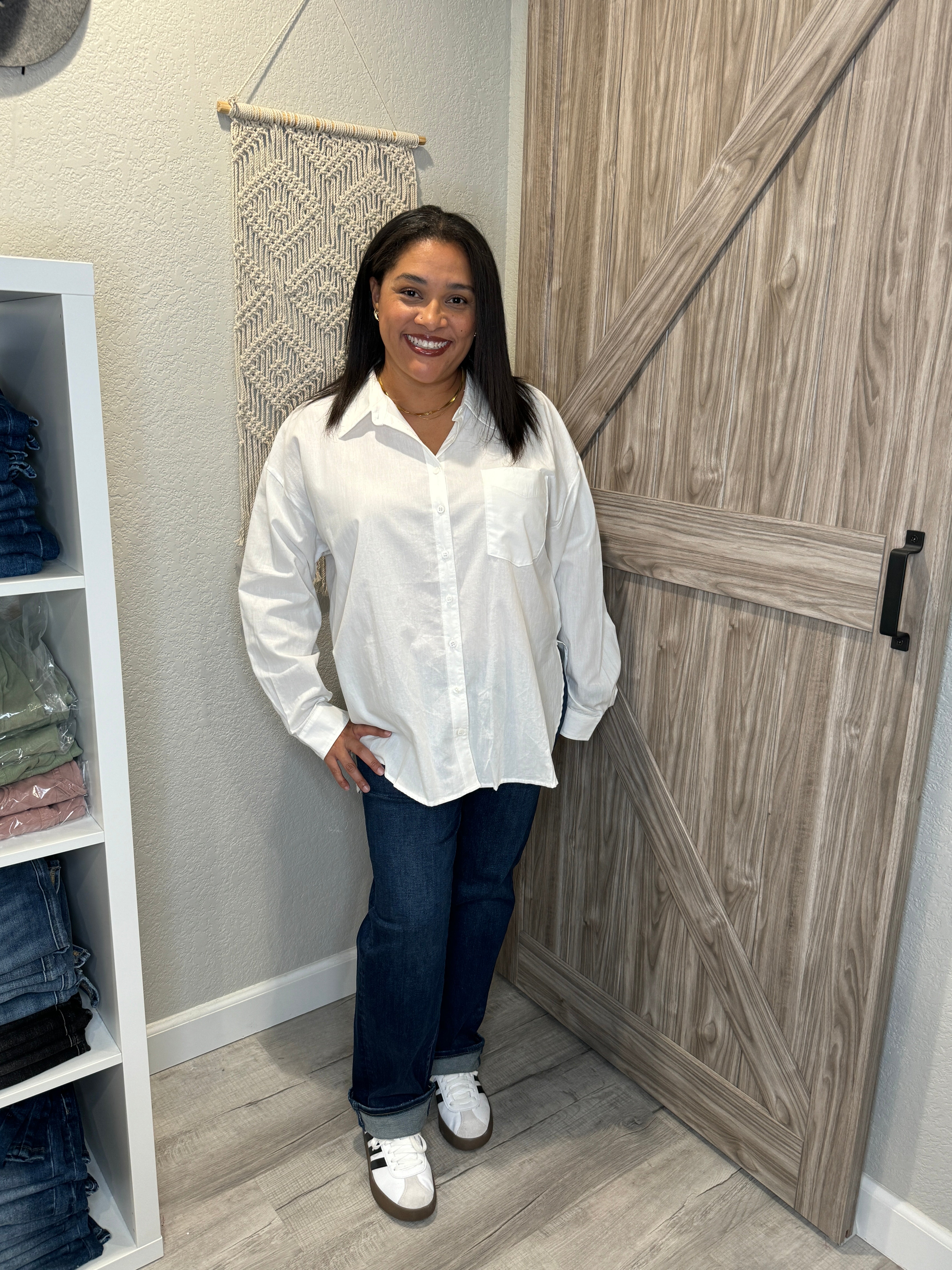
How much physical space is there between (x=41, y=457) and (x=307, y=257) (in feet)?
2.09

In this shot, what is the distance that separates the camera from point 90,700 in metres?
1.34

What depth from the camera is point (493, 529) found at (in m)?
1.53

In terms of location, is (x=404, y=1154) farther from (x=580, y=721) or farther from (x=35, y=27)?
(x=35, y=27)

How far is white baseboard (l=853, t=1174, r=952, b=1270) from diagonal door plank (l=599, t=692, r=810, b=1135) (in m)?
0.15

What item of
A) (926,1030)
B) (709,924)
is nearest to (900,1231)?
(926,1030)

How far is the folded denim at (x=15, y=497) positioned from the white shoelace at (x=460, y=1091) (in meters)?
1.30

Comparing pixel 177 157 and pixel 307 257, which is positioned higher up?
pixel 177 157

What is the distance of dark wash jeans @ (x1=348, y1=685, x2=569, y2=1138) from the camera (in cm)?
160

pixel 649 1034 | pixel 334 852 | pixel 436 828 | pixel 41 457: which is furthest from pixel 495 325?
pixel 649 1034

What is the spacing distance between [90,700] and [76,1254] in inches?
34.7

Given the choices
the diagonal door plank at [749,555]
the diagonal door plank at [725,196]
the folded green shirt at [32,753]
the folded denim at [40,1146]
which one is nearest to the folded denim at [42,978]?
the folded denim at [40,1146]

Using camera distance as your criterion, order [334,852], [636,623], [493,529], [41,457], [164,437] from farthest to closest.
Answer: [334,852] < [636,623] < [164,437] < [493,529] < [41,457]

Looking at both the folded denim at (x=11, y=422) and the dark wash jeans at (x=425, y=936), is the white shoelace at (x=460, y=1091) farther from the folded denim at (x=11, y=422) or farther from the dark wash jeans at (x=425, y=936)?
the folded denim at (x=11, y=422)

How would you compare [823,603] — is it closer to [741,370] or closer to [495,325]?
[741,370]
